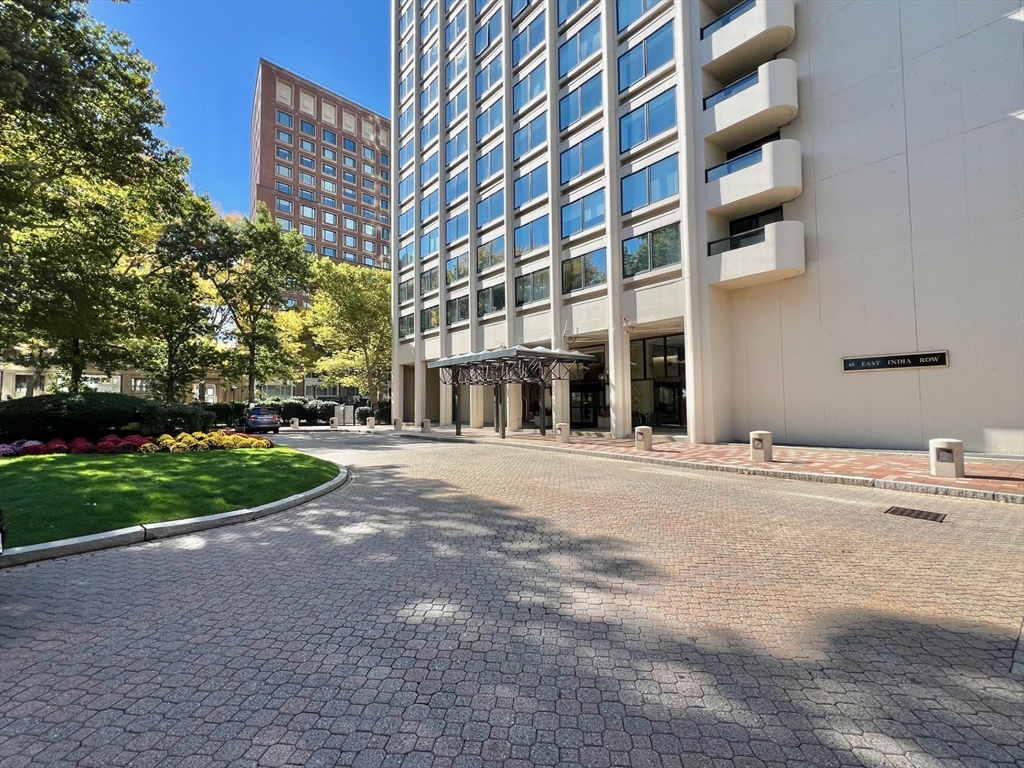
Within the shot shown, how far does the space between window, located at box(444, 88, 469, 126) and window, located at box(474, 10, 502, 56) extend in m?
2.53

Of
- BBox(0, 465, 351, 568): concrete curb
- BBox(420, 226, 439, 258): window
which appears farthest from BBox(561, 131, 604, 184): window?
A: BBox(0, 465, 351, 568): concrete curb

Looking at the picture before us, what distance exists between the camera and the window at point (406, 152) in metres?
37.6

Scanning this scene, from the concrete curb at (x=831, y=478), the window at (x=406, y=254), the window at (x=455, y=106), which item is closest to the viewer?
the concrete curb at (x=831, y=478)

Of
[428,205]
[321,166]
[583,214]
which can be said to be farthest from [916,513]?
[321,166]

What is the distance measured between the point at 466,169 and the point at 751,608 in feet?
103

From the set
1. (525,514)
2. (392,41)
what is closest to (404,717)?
(525,514)

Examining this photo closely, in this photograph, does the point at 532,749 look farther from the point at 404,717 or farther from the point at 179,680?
the point at 179,680

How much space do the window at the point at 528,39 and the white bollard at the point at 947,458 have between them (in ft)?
83.8

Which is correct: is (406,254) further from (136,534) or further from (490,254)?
(136,534)

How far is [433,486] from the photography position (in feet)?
33.4

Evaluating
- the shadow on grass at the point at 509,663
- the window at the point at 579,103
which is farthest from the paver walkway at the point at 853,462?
the window at the point at 579,103

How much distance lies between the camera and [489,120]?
29641 millimetres

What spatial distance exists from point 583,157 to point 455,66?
51.7 feet

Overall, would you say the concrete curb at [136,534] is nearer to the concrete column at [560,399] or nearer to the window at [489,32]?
the concrete column at [560,399]
